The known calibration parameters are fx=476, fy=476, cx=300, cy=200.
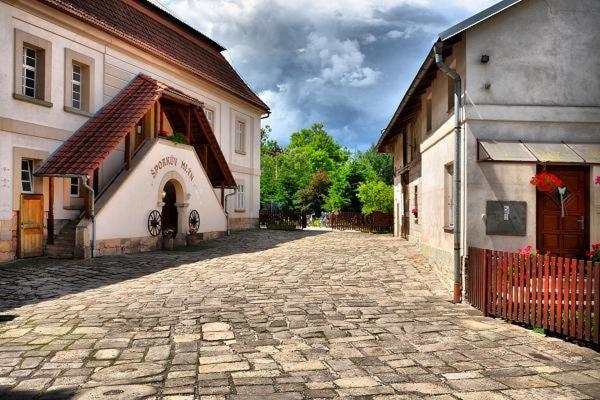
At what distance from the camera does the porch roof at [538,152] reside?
29.6ft

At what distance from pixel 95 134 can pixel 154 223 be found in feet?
11.2

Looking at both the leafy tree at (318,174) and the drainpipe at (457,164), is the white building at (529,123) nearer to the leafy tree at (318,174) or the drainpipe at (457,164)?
the drainpipe at (457,164)

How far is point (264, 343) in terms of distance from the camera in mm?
5777

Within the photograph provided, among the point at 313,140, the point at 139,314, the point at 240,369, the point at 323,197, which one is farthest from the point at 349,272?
the point at 313,140

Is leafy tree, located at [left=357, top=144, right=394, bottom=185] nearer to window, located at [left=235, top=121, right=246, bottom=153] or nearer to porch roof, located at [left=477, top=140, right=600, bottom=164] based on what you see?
window, located at [left=235, top=121, right=246, bottom=153]

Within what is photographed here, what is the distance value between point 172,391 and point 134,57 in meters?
16.3

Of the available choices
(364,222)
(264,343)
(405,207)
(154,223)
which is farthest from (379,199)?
(264,343)

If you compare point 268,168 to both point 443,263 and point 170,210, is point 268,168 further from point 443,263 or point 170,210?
point 443,263

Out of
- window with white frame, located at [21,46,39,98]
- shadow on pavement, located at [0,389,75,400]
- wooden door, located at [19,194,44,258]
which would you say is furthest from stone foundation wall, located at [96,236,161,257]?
shadow on pavement, located at [0,389,75,400]

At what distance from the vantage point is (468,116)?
9320mm

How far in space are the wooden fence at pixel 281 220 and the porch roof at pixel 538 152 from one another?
20589 millimetres

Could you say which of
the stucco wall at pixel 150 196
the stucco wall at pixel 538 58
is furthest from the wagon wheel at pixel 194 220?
the stucco wall at pixel 538 58

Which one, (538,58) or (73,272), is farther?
(73,272)

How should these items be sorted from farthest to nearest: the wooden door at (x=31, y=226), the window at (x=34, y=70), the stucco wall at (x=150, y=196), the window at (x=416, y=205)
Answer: the window at (x=416, y=205), the stucco wall at (x=150, y=196), the window at (x=34, y=70), the wooden door at (x=31, y=226)
